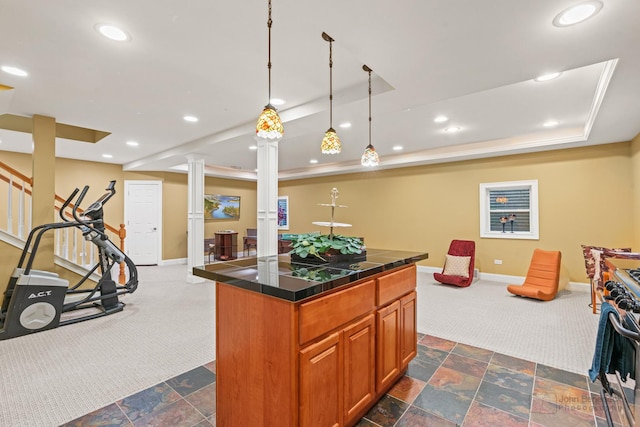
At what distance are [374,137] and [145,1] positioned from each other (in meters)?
3.98

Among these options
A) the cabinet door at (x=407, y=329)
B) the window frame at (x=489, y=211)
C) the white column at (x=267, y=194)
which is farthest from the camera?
the window frame at (x=489, y=211)

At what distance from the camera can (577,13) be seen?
182cm

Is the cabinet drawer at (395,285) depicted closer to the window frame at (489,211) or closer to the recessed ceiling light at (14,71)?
the recessed ceiling light at (14,71)

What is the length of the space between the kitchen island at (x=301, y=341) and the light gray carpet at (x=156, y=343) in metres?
1.26

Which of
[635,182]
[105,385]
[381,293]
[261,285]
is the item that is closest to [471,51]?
[381,293]

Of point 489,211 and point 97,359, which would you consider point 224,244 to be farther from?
point 489,211

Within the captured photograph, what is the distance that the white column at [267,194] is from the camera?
4.38 meters

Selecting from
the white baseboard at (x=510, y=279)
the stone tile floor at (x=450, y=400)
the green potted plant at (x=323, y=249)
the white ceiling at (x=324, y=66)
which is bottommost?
the stone tile floor at (x=450, y=400)

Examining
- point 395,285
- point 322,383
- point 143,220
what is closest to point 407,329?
point 395,285

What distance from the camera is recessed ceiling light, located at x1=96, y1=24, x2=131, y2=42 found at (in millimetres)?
2205

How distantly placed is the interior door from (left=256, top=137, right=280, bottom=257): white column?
5054mm

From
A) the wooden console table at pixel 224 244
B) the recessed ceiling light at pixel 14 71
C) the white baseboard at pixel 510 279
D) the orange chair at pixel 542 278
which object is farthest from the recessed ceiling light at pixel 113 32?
the white baseboard at pixel 510 279

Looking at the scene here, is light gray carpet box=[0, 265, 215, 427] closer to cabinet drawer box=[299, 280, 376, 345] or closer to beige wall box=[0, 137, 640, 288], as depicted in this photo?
cabinet drawer box=[299, 280, 376, 345]

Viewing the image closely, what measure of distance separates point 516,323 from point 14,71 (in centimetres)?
614
